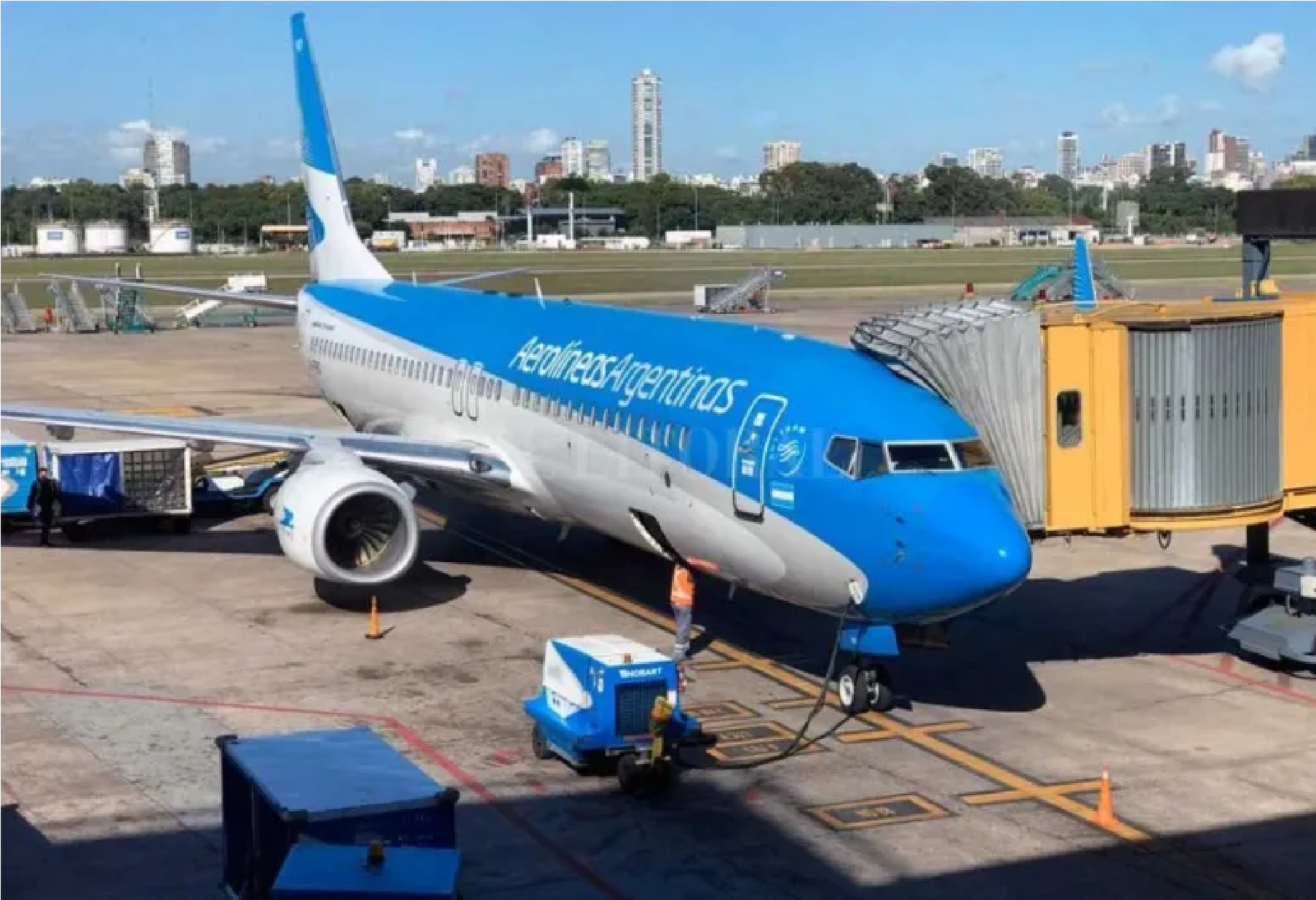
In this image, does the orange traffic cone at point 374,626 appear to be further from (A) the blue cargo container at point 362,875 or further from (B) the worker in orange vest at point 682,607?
(A) the blue cargo container at point 362,875

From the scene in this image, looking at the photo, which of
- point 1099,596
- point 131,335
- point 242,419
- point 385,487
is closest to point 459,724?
point 385,487

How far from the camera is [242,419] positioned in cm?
4728

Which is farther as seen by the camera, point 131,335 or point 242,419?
point 131,335

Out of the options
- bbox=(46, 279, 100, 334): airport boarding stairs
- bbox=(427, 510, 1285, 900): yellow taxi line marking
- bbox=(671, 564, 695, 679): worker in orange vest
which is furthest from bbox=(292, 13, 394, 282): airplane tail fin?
bbox=(46, 279, 100, 334): airport boarding stairs

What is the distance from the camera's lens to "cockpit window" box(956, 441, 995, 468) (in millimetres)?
18516

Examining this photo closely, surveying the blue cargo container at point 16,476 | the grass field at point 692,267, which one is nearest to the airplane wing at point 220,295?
the blue cargo container at point 16,476

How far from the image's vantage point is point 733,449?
20.2 m

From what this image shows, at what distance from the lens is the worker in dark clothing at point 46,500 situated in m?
30.2

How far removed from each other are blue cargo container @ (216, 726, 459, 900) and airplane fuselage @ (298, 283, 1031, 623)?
6252 mm

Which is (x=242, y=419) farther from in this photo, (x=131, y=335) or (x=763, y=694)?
(x=131, y=335)

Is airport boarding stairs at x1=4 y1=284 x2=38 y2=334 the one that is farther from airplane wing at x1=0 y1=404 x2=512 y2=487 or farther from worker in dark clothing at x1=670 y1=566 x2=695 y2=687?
worker in dark clothing at x1=670 y1=566 x2=695 y2=687

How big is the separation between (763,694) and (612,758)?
11.7 ft

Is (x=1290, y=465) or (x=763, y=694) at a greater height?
(x=1290, y=465)

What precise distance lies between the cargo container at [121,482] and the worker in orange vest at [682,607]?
1283 centimetres
